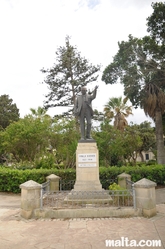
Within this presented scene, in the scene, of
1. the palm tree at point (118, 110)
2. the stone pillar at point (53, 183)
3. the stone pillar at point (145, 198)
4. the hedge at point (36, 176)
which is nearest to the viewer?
the stone pillar at point (145, 198)

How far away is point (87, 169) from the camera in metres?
8.10

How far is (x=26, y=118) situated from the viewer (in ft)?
57.9

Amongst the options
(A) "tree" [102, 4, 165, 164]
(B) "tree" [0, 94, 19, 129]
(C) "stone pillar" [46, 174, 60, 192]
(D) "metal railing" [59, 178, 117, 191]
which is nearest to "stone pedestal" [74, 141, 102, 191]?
(C) "stone pillar" [46, 174, 60, 192]

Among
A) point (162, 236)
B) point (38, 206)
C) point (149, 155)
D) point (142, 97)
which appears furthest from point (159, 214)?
point (149, 155)

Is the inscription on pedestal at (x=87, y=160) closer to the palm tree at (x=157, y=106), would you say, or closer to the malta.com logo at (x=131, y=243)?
the malta.com logo at (x=131, y=243)

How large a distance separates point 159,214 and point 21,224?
160 inches

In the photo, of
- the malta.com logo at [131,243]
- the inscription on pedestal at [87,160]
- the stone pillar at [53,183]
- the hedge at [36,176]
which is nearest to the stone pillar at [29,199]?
the inscription on pedestal at [87,160]

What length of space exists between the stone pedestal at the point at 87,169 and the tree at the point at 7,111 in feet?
83.6

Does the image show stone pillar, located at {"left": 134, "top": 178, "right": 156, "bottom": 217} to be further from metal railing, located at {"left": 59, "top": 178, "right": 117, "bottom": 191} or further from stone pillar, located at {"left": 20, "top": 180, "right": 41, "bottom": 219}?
metal railing, located at {"left": 59, "top": 178, "right": 117, "bottom": 191}

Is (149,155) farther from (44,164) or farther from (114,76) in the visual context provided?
(44,164)

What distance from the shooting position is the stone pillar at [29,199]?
20.3 feet

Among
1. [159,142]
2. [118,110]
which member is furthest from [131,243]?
[118,110]

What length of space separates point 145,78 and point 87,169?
11206mm

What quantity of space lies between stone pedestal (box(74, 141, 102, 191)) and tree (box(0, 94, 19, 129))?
83.6ft
